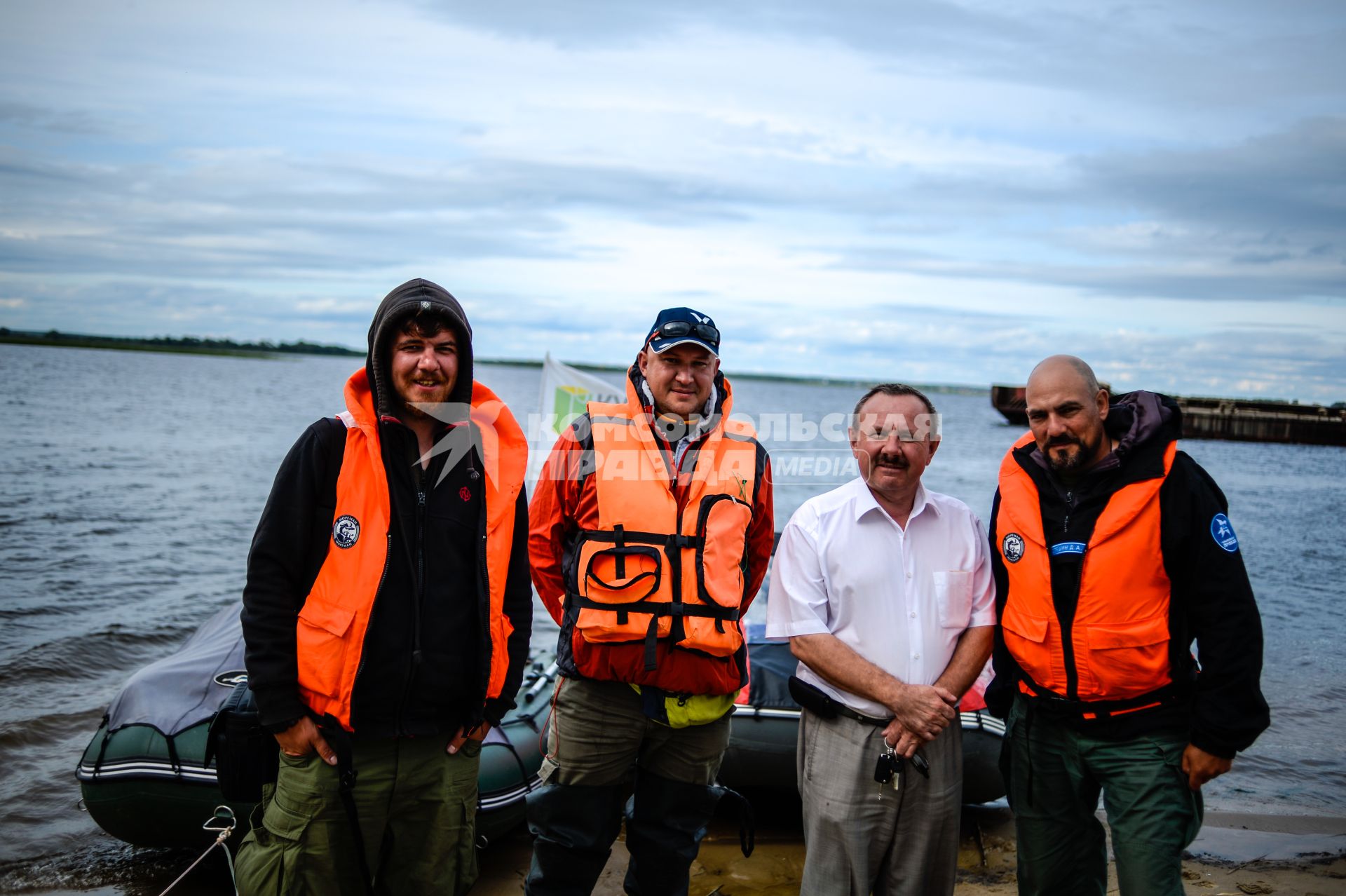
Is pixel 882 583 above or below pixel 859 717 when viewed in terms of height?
above

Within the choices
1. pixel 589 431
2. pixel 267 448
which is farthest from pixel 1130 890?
pixel 267 448

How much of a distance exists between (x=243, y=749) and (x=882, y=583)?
200 centimetres

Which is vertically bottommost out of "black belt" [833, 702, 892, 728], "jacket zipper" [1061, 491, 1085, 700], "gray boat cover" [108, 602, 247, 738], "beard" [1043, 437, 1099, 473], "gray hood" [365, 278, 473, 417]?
"gray boat cover" [108, 602, 247, 738]

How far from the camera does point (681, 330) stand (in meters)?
3.13

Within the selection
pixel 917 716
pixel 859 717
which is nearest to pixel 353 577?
pixel 859 717

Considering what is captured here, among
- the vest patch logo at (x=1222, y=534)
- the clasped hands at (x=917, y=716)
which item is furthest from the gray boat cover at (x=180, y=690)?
the vest patch logo at (x=1222, y=534)

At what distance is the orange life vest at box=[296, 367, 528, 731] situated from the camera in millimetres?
2449

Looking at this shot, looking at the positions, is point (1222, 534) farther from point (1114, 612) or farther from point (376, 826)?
point (376, 826)

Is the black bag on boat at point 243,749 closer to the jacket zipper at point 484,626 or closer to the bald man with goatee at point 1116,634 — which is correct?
the jacket zipper at point 484,626

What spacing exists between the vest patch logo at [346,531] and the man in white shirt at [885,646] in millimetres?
1305

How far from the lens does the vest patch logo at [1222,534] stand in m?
2.68

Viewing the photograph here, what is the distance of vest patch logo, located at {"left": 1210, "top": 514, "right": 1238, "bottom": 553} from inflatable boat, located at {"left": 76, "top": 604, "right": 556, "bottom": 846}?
3088 mm

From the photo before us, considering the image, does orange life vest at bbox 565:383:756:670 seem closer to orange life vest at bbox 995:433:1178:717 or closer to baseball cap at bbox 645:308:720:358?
baseball cap at bbox 645:308:720:358

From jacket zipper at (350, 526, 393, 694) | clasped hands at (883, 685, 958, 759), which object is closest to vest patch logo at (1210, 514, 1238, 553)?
clasped hands at (883, 685, 958, 759)
